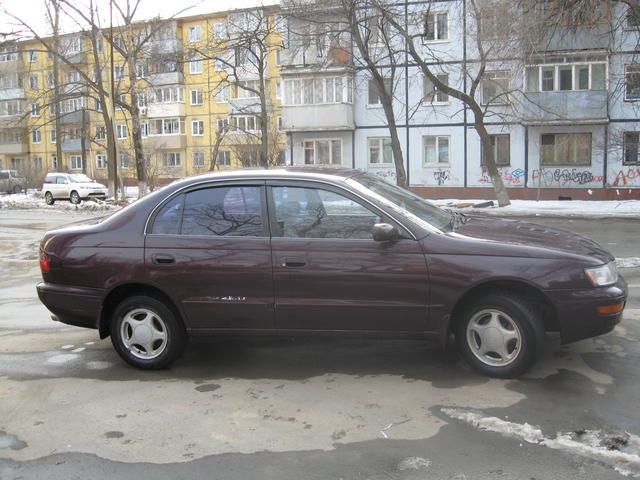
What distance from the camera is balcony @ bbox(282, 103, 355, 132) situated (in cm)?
3222

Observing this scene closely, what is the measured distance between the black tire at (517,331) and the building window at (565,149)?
27611 mm

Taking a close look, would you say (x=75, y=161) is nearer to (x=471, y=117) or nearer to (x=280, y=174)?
(x=471, y=117)

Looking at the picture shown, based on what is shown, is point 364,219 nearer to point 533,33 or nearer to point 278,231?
point 278,231

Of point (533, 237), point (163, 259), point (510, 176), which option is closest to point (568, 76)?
point (510, 176)

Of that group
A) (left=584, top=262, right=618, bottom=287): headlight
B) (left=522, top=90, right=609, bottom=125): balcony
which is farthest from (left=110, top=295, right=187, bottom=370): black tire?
(left=522, top=90, right=609, bottom=125): balcony

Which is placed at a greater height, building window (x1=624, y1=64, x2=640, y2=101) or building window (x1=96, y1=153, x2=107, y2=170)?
building window (x1=624, y1=64, x2=640, y2=101)

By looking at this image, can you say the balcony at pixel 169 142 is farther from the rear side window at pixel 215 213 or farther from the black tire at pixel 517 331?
the black tire at pixel 517 331

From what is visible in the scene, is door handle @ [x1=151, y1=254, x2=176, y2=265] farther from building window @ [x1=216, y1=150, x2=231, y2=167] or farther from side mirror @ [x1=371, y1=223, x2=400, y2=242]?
building window @ [x1=216, y1=150, x2=231, y2=167]

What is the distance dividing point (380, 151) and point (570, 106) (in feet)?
31.9

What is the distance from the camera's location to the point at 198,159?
51938 mm

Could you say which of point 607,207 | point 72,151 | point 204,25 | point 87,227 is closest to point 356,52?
point 607,207

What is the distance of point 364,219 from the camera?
183 inches

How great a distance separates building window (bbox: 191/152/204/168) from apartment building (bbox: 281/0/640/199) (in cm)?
1886

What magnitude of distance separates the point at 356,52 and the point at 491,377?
3034 centimetres
